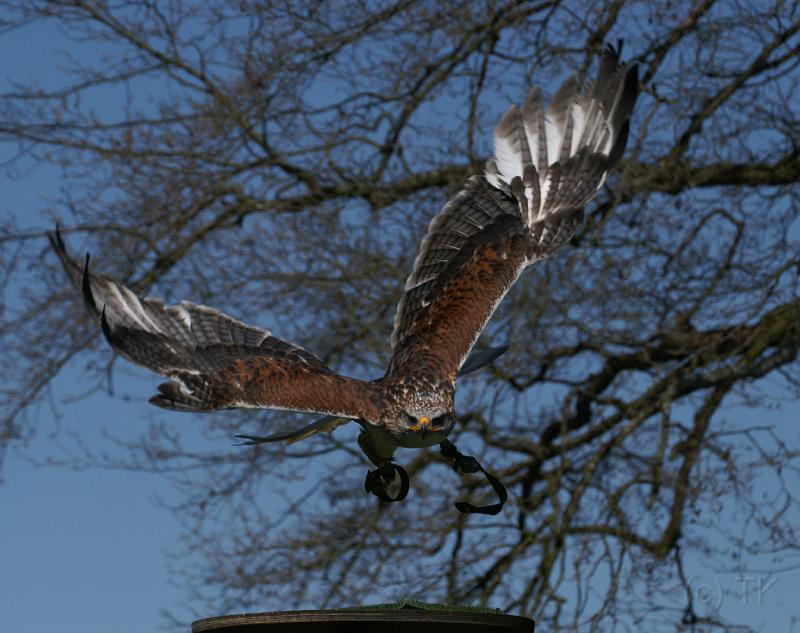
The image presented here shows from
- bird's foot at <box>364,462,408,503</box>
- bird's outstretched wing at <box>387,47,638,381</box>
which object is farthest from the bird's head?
bird's outstretched wing at <box>387,47,638,381</box>

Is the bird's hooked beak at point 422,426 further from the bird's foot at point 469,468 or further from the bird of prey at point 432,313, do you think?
the bird's foot at point 469,468

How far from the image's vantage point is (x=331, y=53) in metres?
7.96

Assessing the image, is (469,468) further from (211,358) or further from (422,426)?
(211,358)

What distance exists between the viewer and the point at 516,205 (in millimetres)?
5562

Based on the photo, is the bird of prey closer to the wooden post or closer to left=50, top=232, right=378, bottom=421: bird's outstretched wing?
left=50, top=232, right=378, bottom=421: bird's outstretched wing

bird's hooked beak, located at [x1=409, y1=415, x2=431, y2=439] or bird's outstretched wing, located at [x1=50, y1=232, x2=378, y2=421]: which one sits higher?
bird's outstretched wing, located at [x1=50, y1=232, x2=378, y2=421]

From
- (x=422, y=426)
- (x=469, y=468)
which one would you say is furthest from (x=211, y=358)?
(x=469, y=468)

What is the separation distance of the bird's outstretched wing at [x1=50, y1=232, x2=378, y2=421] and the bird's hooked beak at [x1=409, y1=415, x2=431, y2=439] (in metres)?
0.18

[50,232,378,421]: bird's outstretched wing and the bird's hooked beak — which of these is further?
[50,232,378,421]: bird's outstretched wing

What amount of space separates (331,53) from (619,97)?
9.47ft

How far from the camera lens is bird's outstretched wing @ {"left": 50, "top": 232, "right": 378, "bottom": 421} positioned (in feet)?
14.2

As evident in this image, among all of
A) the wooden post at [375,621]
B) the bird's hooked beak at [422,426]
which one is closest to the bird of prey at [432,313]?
the bird's hooked beak at [422,426]

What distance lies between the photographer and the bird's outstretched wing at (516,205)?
510cm

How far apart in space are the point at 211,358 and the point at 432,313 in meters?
0.94
